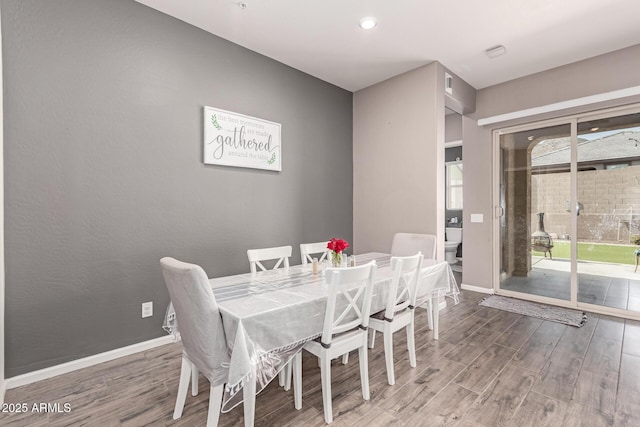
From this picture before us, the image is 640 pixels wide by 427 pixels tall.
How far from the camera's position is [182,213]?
9.27 feet

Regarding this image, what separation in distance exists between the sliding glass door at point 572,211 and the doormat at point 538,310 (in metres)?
0.20

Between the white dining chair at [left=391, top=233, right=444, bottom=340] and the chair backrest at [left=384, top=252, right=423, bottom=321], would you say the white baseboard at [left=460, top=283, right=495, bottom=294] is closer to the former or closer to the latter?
the white dining chair at [left=391, top=233, right=444, bottom=340]

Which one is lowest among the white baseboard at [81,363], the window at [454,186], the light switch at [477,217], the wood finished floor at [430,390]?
the wood finished floor at [430,390]

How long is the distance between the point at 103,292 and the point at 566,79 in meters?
5.31

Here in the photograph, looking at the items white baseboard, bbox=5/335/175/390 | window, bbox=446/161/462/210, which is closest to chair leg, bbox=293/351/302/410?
white baseboard, bbox=5/335/175/390

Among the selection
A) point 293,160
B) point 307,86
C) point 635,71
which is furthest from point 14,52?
point 635,71

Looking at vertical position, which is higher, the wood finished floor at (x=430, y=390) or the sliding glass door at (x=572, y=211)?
the sliding glass door at (x=572, y=211)

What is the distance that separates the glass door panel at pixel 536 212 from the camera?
12.6ft

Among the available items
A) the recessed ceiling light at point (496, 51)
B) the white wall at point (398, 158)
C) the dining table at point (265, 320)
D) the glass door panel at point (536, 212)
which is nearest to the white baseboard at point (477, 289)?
the glass door panel at point (536, 212)

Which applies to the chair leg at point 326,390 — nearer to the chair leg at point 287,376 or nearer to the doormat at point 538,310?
the chair leg at point 287,376

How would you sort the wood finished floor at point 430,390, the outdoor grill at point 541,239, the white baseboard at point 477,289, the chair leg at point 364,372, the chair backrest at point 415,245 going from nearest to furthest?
the wood finished floor at point 430,390 → the chair leg at point 364,372 → the chair backrest at point 415,245 → the outdoor grill at point 541,239 → the white baseboard at point 477,289

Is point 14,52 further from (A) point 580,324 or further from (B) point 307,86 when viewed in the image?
(A) point 580,324

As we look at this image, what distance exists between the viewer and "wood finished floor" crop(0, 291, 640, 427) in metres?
1.77

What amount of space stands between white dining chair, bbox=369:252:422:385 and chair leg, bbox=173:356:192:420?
47.8 inches
